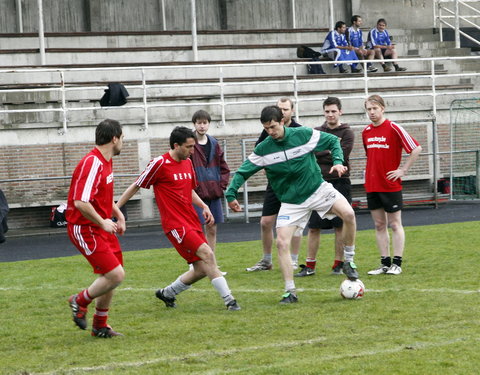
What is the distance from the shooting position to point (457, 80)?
87.1 ft

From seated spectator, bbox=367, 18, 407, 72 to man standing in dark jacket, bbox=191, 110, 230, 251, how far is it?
15511 millimetres

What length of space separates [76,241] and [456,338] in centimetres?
316

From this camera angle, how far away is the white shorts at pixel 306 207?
9.68 metres

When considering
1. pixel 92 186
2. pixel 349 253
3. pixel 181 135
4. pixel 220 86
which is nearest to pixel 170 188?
pixel 181 135

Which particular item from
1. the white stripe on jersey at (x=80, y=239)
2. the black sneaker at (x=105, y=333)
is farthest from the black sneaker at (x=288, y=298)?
the white stripe on jersey at (x=80, y=239)

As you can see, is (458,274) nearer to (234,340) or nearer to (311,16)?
(234,340)

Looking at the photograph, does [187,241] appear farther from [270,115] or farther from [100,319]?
[270,115]

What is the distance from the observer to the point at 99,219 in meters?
7.79

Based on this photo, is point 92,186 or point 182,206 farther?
point 182,206

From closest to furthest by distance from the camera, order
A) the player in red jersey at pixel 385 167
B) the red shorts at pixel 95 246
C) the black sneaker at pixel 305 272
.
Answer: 1. the red shorts at pixel 95 246
2. the player in red jersey at pixel 385 167
3. the black sneaker at pixel 305 272

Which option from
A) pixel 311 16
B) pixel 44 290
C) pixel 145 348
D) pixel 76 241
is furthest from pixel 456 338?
pixel 311 16

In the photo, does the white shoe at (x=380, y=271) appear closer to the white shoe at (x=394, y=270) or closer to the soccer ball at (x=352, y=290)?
the white shoe at (x=394, y=270)

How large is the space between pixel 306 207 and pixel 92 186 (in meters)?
2.68

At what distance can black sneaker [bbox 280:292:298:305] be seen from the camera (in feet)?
30.7
